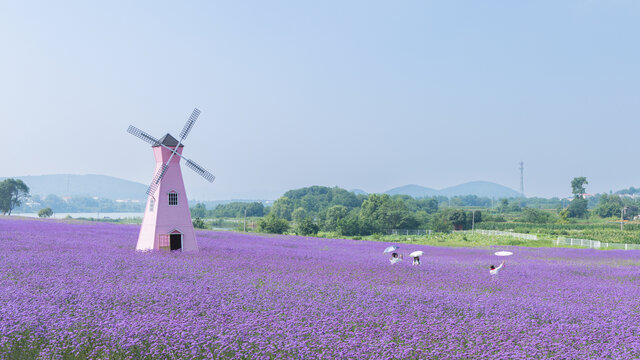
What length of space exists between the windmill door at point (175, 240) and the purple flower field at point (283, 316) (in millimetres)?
5967

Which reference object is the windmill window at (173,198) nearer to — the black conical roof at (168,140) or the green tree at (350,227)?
the black conical roof at (168,140)

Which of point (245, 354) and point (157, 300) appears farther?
point (157, 300)

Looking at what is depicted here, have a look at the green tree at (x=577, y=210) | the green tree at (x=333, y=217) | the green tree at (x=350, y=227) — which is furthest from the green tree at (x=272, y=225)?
the green tree at (x=577, y=210)

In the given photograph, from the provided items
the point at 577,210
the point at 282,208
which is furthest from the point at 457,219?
the point at 282,208

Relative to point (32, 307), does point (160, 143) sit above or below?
above

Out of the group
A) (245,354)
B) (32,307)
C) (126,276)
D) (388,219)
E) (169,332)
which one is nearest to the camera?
(245,354)

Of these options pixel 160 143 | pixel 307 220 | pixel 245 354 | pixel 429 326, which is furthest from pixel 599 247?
pixel 245 354

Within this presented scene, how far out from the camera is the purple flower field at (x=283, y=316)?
663 centimetres

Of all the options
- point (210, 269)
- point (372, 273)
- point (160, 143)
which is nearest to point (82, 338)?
point (210, 269)

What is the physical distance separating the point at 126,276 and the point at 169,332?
5.85 m

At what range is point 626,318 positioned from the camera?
9.74m

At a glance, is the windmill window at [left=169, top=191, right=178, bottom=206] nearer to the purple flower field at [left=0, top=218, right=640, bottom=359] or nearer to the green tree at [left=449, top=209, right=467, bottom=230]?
the purple flower field at [left=0, top=218, right=640, bottom=359]

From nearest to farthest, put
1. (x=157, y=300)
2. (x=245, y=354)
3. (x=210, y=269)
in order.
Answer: (x=245, y=354)
(x=157, y=300)
(x=210, y=269)

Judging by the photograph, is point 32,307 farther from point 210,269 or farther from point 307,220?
point 307,220
